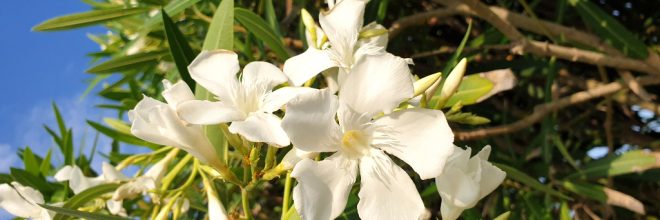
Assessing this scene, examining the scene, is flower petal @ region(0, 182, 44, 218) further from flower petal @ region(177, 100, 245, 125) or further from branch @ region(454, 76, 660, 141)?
branch @ region(454, 76, 660, 141)

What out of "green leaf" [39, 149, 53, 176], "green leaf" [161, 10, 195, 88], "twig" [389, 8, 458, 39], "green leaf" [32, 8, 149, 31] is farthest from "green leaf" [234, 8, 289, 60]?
"green leaf" [39, 149, 53, 176]

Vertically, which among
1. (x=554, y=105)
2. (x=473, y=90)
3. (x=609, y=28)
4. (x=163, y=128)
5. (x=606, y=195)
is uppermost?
(x=163, y=128)

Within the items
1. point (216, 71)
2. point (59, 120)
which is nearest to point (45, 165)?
point (59, 120)

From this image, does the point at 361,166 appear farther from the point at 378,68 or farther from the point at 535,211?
the point at 535,211

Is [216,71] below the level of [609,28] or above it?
above

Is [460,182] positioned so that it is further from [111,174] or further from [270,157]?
[111,174]

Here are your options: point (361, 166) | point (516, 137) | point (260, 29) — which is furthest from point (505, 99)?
→ point (361, 166)
